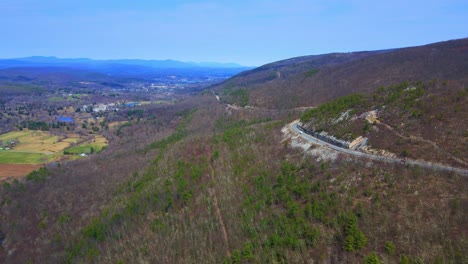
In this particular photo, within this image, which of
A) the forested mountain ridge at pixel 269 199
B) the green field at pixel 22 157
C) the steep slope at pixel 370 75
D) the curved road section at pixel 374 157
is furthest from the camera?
the green field at pixel 22 157

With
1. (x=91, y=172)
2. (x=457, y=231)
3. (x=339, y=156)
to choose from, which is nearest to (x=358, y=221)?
(x=457, y=231)

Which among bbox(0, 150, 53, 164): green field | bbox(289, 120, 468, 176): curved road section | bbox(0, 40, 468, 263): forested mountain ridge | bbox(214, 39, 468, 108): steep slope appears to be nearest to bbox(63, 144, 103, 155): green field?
bbox(0, 150, 53, 164): green field

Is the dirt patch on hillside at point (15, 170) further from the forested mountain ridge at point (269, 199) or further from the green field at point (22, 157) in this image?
the forested mountain ridge at point (269, 199)

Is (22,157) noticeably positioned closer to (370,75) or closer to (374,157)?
(374,157)

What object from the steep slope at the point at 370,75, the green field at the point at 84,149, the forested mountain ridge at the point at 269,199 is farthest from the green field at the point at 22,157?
the steep slope at the point at 370,75

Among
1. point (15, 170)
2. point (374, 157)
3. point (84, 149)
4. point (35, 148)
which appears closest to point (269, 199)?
point (374, 157)

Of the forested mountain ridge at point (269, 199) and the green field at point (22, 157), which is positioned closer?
the forested mountain ridge at point (269, 199)

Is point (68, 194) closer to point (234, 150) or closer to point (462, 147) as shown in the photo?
point (234, 150)
